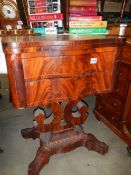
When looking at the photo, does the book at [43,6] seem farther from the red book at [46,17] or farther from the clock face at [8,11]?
the clock face at [8,11]

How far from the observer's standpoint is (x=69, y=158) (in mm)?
1210

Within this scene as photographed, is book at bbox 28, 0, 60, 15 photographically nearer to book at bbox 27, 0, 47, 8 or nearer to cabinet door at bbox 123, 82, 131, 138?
book at bbox 27, 0, 47, 8

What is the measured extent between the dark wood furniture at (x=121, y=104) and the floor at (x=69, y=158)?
98mm

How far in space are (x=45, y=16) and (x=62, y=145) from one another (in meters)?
0.86

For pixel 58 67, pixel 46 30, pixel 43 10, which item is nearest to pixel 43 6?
pixel 43 10

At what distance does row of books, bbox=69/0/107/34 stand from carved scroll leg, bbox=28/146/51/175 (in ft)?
2.65

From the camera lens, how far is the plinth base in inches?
42.5

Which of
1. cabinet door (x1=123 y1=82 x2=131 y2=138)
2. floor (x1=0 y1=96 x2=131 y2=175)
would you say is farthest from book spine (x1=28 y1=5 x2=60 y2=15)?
floor (x1=0 y1=96 x2=131 y2=175)

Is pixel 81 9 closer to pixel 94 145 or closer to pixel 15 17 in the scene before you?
pixel 15 17

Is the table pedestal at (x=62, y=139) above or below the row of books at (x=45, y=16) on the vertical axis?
below

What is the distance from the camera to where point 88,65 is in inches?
32.4

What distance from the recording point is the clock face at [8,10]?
3.43 feet

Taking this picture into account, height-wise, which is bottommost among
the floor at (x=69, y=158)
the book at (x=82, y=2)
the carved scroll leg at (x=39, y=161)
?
the floor at (x=69, y=158)

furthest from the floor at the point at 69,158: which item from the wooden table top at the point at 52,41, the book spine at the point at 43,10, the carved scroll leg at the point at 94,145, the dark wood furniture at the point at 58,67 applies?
the book spine at the point at 43,10
